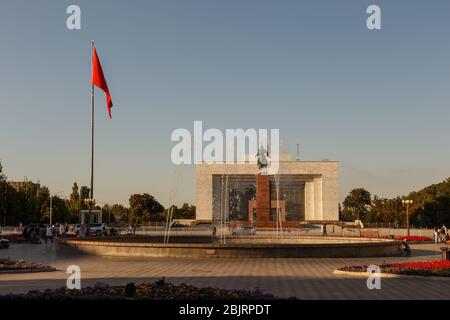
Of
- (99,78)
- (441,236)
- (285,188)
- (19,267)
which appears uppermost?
(99,78)

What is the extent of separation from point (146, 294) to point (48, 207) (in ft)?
269

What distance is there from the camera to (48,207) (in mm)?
88625

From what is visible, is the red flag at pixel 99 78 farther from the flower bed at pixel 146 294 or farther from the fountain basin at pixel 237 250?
the flower bed at pixel 146 294

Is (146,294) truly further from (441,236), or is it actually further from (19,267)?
(441,236)

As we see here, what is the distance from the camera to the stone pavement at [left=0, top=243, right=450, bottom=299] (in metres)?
13.9

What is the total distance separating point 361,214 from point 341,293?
102 metres

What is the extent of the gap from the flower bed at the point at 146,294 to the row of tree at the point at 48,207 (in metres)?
46.5

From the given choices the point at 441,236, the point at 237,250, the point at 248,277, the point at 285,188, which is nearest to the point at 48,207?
the point at 285,188

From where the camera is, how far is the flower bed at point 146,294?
10.7 meters

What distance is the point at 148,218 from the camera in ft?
331

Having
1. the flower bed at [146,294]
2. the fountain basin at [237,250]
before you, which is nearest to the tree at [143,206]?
the fountain basin at [237,250]
